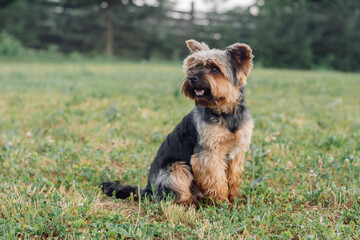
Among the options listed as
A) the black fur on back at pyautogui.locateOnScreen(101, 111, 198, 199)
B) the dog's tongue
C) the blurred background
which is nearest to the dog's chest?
the black fur on back at pyautogui.locateOnScreen(101, 111, 198, 199)

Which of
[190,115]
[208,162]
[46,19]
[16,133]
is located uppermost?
[46,19]

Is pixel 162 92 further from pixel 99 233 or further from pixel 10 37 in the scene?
pixel 10 37

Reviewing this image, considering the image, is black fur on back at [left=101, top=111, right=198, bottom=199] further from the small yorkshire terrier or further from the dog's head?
the dog's head

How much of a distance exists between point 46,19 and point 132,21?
273 inches

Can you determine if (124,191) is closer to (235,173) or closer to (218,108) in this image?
(235,173)

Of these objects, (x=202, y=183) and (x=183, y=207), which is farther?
(x=202, y=183)

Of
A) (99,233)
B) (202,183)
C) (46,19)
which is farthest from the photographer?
(46,19)

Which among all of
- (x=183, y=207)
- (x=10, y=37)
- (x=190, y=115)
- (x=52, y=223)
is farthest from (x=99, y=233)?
(x=10, y=37)

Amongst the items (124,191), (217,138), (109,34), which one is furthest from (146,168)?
(109,34)

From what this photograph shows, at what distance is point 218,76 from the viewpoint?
13.5ft

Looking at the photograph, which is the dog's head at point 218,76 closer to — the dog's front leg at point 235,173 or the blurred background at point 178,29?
the dog's front leg at point 235,173

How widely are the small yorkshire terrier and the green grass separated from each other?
0.85 feet

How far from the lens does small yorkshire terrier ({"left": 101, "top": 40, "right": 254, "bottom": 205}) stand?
13.3 feet

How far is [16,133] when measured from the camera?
679cm
